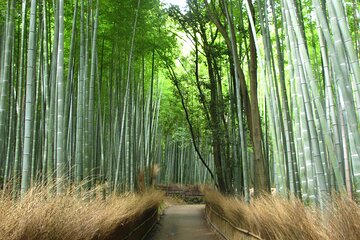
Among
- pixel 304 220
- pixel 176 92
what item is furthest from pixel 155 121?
pixel 304 220

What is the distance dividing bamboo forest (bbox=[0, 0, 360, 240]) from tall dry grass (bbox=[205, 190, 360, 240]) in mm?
11

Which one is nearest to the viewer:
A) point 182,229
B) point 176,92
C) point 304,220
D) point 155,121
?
point 304,220

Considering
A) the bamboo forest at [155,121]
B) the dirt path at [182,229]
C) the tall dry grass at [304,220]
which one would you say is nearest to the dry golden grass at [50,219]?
the bamboo forest at [155,121]

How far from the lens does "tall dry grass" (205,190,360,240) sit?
1842 mm

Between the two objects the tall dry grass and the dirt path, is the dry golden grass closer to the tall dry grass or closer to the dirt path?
the tall dry grass

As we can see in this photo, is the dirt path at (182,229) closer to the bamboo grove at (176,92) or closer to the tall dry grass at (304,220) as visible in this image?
the bamboo grove at (176,92)

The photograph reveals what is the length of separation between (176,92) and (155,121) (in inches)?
61.3

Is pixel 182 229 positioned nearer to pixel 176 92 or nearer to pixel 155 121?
pixel 176 92

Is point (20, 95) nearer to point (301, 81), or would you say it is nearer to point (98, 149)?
point (98, 149)

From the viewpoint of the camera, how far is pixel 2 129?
3764mm

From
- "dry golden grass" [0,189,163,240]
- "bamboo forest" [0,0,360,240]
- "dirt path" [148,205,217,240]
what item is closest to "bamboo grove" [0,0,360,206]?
"bamboo forest" [0,0,360,240]

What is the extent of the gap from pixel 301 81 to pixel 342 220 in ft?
4.45

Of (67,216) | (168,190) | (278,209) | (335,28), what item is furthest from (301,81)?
(168,190)

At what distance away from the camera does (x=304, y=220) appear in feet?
7.56
